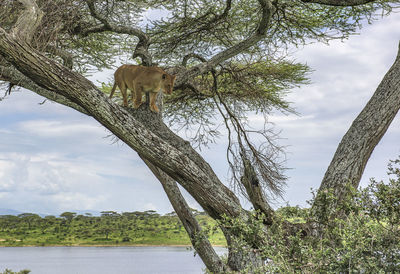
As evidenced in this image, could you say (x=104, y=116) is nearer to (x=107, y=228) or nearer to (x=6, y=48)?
(x=6, y=48)

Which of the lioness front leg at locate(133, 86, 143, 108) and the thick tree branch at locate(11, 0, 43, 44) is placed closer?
the thick tree branch at locate(11, 0, 43, 44)

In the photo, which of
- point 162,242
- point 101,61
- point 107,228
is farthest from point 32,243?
point 101,61

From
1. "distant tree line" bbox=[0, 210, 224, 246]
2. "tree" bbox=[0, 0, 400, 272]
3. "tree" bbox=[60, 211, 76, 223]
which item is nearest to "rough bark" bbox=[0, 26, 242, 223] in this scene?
"tree" bbox=[0, 0, 400, 272]

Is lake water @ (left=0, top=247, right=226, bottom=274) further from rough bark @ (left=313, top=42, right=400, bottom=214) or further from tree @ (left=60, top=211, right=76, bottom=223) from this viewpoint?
rough bark @ (left=313, top=42, right=400, bottom=214)

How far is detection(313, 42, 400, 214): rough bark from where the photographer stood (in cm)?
518

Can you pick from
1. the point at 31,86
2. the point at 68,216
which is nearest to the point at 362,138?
the point at 31,86

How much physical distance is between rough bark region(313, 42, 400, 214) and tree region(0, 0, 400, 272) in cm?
1

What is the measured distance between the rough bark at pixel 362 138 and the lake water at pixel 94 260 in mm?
14410

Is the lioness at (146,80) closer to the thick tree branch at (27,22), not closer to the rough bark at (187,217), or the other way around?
the rough bark at (187,217)

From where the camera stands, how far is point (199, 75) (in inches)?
321

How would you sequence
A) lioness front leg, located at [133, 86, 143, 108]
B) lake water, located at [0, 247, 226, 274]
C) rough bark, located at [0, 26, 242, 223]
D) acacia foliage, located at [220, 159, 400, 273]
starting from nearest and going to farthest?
acacia foliage, located at [220, 159, 400, 273]
rough bark, located at [0, 26, 242, 223]
lioness front leg, located at [133, 86, 143, 108]
lake water, located at [0, 247, 226, 274]

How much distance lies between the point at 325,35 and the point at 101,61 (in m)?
5.17

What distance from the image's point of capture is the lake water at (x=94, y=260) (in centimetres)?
2061

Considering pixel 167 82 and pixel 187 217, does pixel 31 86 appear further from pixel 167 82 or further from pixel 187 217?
pixel 187 217
